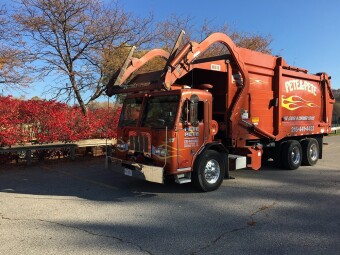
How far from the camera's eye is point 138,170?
787cm

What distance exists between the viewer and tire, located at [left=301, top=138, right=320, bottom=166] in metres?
12.3

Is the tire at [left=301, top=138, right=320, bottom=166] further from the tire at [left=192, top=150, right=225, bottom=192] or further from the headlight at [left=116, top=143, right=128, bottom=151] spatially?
the headlight at [left=116, top=143, right=128, bottom=151]

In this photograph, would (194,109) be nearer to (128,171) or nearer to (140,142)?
(140,142)

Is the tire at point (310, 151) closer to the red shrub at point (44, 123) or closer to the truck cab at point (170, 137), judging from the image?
the truck cab at point (170, 137)

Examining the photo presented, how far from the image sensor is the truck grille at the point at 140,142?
809 cm

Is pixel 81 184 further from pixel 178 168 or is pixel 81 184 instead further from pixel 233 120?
pixel 233 120

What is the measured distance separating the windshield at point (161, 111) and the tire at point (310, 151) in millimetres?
6449

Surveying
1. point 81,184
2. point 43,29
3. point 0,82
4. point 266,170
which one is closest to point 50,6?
point 43,29

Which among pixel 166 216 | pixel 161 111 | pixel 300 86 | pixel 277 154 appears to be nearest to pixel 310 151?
pixel 277 154

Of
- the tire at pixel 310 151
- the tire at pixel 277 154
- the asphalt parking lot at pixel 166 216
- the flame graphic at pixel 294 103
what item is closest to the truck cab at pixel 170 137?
the asphalt parking lot at pixel 166 216

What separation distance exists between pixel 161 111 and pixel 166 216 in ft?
8.54

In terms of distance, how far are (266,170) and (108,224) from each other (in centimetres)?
686

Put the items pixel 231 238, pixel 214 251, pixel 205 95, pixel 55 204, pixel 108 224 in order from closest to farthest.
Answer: pixel 214 251
pixel 231 238
pixel 108 224
pixel 55 204
pixel 205 95

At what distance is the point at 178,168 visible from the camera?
7746mm
